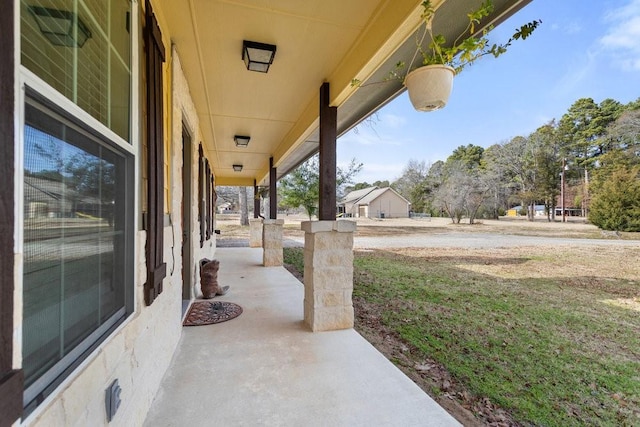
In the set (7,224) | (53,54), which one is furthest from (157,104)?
(7,224)

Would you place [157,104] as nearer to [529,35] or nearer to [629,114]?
[529,35]

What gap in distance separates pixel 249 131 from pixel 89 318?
15.2 feet

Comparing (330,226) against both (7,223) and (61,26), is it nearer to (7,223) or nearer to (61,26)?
(61,26)

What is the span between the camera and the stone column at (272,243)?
678cm

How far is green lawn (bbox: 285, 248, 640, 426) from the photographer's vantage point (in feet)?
7.66

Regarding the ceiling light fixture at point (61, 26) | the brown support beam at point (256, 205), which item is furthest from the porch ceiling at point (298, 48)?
the brown support beam at point (256, 205)

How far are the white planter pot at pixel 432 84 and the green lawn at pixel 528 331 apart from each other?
2229 mm

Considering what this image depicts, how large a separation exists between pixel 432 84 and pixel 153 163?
1760mm

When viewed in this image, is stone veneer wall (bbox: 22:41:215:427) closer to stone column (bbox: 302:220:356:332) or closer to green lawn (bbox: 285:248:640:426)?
stone column (bbox: 302:220:356:332)

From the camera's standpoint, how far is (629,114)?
2380cm

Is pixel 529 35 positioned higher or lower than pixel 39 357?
higher

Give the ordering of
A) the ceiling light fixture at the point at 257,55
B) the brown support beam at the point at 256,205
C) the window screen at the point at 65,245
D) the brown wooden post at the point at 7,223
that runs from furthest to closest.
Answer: the brown support beam at the point at 256,205, the ceiling light fixture at the point at 257,55, the window screen at the point at 65,245, the brown wooden post at the point at 7,223

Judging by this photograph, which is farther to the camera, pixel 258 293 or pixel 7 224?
pixel 258 293

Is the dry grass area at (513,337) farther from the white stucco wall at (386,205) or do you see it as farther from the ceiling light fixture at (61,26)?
the white stucco wall at (386,205)
